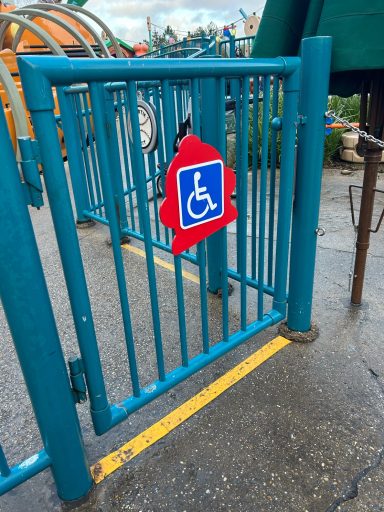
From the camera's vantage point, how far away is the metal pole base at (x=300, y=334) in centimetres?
254

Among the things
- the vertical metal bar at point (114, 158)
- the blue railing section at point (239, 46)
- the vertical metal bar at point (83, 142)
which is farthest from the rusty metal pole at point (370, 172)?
the blue railing section at point (239, 46)

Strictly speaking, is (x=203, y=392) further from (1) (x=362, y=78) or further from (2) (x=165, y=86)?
(1) (x=362, y=78)

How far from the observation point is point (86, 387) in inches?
A: 66.9

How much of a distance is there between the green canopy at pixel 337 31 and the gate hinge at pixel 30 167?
5.10ft

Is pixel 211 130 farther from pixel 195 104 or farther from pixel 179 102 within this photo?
pixel 195 104

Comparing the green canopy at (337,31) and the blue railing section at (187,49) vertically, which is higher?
the blue railing section at (187,49)

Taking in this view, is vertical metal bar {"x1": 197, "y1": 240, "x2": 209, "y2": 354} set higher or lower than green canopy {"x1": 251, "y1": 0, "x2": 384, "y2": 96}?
lower

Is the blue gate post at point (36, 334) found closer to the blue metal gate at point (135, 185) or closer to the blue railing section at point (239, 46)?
the blue metal gate at point (135, 185)

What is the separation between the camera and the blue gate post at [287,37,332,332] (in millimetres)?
1960

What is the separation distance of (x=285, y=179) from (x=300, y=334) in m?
1.03

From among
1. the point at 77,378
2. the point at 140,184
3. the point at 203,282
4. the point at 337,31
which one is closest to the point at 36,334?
the point at 77,378

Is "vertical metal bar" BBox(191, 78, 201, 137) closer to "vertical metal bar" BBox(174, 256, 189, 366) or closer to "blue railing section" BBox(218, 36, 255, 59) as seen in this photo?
"vertical metal bar" BBox(174, 256, 189, 366)

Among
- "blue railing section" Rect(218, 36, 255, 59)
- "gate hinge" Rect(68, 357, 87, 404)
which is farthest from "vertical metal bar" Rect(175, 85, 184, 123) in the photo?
"blue railing section" Rect(218, 36, 255, 59)

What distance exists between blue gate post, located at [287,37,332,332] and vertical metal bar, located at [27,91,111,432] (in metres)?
1.35
